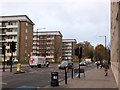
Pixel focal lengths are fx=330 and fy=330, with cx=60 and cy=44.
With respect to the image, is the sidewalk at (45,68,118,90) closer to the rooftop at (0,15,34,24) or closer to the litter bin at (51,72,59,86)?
the litter bin at (51,72,59,86)

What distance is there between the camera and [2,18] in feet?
392

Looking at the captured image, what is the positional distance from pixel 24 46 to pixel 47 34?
51721mm

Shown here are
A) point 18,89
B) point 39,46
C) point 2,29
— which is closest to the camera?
point 18,89

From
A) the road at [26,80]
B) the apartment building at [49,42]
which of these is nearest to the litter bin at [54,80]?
the road at [26,80]

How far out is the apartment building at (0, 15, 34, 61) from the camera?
11206 centimetres

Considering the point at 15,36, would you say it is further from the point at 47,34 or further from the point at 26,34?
the point at 47,34

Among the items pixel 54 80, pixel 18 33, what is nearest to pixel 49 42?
pixel 18 33

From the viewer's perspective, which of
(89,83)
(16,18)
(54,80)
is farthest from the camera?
(16,18)

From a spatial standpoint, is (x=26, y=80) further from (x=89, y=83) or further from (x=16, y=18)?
(x=16, y=18)

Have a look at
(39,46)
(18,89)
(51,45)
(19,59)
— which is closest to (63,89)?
(18,89)

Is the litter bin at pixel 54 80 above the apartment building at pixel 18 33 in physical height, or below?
below

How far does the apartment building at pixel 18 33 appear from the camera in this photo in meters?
112

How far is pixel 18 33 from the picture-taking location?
114 meters

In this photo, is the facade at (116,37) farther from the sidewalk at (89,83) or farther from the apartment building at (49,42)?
the apartment building at (49,42)
